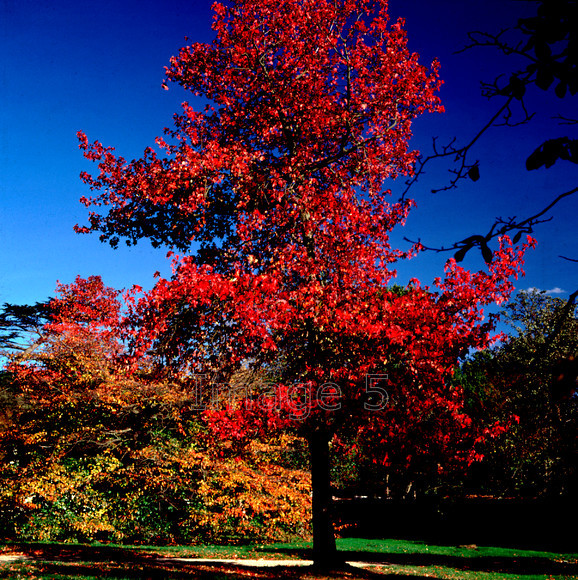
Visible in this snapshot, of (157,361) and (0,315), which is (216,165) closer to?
(157,361)

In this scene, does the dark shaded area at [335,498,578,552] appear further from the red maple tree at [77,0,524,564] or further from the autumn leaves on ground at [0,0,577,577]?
the red maple tree at [77,0,524,564]

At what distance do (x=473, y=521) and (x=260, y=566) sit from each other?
20.8 meters

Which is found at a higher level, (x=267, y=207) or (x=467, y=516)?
(x=267, y=207)

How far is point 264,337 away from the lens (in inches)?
356

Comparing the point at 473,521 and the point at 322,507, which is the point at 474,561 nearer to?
the point at 473,521

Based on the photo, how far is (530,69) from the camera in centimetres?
252


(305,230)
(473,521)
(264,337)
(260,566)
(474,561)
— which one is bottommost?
(473,521)

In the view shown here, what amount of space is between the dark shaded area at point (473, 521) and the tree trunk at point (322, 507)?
1485 cm

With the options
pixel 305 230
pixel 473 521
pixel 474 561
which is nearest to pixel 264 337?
pixel 305 230

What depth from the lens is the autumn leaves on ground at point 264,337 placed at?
9.23 metres

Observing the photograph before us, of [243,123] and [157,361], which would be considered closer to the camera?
[157,361]

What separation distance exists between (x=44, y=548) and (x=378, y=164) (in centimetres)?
1614

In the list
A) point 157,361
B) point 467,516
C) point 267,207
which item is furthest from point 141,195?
point 467,516

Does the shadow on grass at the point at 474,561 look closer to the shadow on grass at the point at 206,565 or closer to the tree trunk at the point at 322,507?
the shadow on grass at the point at 206,565
